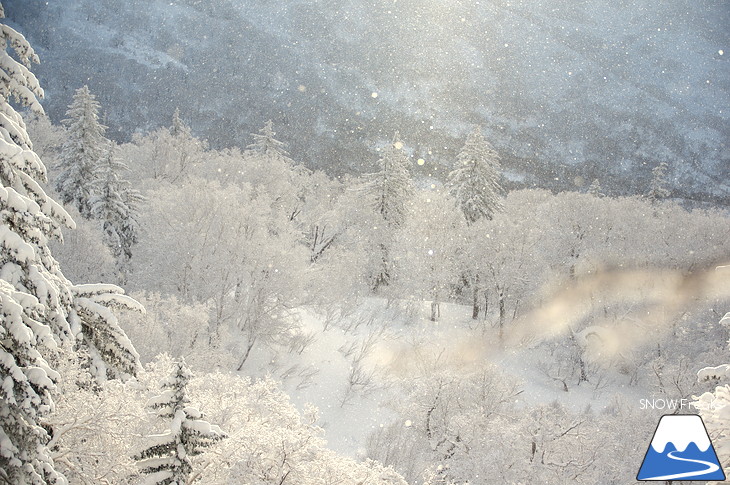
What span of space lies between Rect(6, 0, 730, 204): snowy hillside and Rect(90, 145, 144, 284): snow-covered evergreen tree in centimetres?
8735

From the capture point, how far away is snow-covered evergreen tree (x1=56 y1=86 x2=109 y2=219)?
112 feet

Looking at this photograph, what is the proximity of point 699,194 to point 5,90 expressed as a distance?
142 metres

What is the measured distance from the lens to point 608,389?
3375 cm

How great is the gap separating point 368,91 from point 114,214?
125 meters

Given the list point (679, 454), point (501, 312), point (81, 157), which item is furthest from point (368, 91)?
point (679, 454)

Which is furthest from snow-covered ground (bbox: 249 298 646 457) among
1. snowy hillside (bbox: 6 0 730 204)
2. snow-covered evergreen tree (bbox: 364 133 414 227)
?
snowy hillside (bbox: 6 0 730 204)

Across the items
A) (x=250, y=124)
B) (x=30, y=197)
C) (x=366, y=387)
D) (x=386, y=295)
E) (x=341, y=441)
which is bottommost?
(x=341, y=441)

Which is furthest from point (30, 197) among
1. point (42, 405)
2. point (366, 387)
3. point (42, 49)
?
point (42, 49)

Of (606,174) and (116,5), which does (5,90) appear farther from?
(116,5)

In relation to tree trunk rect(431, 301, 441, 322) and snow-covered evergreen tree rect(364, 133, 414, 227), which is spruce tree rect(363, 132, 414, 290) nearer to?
snow-covered evergreen tree rect(364, 133, 414, 227)

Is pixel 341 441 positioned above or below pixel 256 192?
below

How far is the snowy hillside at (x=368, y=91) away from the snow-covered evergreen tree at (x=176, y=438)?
11186 centimetres

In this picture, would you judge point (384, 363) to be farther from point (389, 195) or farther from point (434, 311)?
point (389, 195)

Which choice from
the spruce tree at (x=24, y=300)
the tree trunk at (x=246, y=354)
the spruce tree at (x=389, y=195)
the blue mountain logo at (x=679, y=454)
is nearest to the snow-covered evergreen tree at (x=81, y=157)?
the tree trunk at (x=246, y=354)
